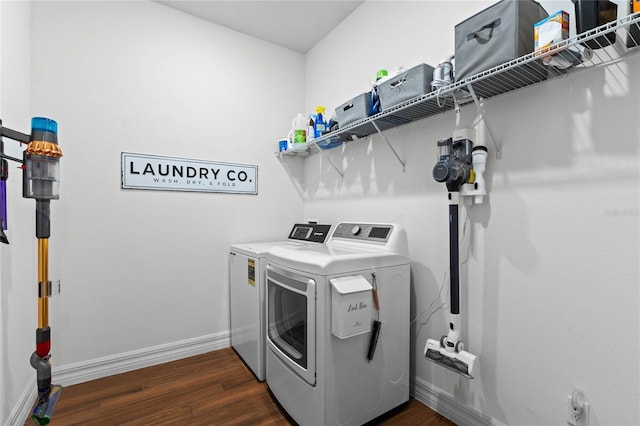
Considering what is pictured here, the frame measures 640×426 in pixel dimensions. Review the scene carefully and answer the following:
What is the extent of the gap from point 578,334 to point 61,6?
3.51 metres

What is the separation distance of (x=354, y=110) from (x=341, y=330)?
54.6 inches

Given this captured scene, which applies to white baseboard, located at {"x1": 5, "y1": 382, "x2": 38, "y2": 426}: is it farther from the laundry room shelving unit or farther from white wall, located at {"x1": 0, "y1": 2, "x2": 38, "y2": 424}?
the laundry room shelving unit

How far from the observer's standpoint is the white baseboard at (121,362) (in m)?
1.78

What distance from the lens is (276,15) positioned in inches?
100

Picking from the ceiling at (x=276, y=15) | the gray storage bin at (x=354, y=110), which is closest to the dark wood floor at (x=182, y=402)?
the gray storage bin at (x=354, y=110)

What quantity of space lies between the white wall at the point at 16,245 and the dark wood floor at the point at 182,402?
0.35 m

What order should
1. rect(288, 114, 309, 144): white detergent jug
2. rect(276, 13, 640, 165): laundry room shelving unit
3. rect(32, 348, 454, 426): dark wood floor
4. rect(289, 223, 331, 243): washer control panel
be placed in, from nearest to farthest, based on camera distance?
1. rect(276, 13, 640, 165): laundry room shelving unit
2. rect(32, 348, 454, 426): dark wood floor
3. rect(289, 223, 331, 243): washer control panel
4. rect(288, 114, 309, 144): white detergent jug

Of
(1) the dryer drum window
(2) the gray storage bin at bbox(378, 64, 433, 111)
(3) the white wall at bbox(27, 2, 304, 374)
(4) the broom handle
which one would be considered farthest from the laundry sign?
(4) the broom handle

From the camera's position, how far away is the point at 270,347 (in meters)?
1.91

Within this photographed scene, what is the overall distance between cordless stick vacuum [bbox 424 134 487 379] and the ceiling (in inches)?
65.1

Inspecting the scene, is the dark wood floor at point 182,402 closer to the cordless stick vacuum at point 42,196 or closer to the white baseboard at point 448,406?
the white baseboard at point 448,406

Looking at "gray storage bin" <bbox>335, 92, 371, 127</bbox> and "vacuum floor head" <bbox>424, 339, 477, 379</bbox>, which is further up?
"gray storage bin" <bbox>335, 92, 371, 127</bbox>

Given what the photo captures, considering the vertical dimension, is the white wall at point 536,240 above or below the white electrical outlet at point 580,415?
above

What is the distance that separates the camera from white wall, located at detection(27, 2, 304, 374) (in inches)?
81.7
